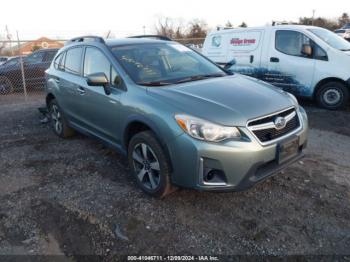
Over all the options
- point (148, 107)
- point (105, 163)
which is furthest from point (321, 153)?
point (105, 163)

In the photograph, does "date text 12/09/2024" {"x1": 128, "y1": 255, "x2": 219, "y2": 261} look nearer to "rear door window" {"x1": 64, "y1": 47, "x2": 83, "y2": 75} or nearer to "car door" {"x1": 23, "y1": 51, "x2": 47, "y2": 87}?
"rear door window" {"x1": 64, "y1": 47, "x2": 83, "y2": 75}

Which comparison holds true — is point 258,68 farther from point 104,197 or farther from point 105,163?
point 104,197

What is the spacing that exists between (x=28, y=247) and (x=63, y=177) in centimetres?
141

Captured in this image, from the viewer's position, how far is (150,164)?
10.9 ft

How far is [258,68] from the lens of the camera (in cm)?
788

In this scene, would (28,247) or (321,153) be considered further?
(321,153)

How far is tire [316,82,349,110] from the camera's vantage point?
6824 mm

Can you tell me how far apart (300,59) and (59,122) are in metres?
5.40

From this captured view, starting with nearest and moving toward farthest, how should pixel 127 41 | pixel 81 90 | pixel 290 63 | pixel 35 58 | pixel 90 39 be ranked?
pixel 127 41, pixel 81 90, pixel 90 39, pixel 290 63, pixel 35 58

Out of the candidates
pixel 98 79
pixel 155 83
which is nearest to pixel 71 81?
pixel 98 79

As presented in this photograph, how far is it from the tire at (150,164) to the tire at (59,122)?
2290 millimetres

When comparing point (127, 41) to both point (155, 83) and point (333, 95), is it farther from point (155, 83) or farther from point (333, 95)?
point (333, 95)

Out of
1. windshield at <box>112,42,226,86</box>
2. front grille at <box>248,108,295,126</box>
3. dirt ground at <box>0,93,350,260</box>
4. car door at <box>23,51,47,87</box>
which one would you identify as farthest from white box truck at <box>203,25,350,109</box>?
car door at <box>23,51,47,87</box>

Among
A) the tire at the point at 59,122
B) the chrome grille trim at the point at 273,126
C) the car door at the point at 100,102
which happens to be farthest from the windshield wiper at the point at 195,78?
the tire at the point at 59,122
